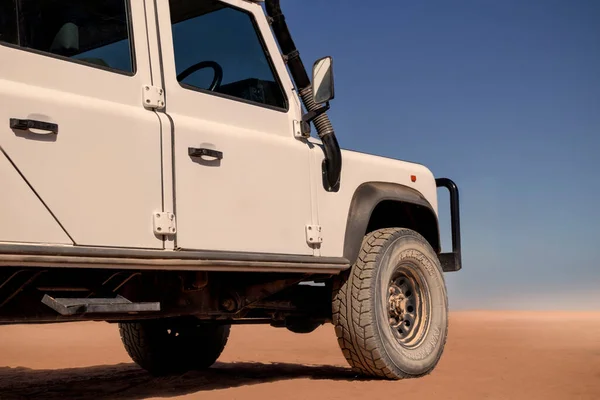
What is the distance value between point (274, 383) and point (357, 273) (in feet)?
3.03

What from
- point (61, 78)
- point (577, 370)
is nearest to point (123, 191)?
point (61, 78)

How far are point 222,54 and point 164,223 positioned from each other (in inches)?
47.6

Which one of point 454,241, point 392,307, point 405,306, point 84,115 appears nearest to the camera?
point 84,115

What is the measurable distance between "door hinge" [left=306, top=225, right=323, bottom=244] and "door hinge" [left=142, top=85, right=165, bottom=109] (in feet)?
4.05

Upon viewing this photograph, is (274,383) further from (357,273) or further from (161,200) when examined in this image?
(161,200)

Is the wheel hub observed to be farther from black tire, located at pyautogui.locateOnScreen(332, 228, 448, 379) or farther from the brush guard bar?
the brush guard bar

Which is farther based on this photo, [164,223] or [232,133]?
[232,133]

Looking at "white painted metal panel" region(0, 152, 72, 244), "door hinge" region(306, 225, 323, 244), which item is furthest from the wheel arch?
"white painted metal panel" region(0, 152, 72, 244)

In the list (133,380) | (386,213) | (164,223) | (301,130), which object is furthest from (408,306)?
(164,223)

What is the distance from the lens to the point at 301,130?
4914 mm

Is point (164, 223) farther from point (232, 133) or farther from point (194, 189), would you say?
point (232, 133)

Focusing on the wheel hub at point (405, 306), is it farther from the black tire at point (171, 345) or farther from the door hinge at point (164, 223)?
the door hinge at point (164, 223)

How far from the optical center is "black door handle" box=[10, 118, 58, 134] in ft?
11.0

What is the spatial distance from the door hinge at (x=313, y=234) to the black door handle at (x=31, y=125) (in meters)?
1.77
